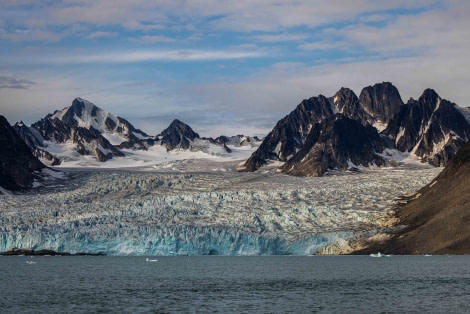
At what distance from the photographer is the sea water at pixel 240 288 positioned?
65875 mm

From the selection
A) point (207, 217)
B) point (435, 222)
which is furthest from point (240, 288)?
point (435, 222)

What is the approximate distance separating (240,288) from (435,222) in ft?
271

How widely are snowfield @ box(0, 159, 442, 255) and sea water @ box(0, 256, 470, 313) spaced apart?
1780 centimetres

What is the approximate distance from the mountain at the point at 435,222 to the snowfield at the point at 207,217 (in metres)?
3.18

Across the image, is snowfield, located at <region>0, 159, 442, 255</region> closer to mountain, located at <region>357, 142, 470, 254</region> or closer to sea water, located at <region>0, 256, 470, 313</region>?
mountain, located at <region>357, 142, 470, 254</region>

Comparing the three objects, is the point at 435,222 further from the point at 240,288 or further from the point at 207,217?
the point at 240,288

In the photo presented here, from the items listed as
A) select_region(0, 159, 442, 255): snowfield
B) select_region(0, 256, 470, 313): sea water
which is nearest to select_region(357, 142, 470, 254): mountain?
select_region(0, 159, 442, 255): snowfield

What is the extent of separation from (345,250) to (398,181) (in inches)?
1001

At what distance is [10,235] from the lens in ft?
477

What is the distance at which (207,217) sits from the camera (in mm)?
149500

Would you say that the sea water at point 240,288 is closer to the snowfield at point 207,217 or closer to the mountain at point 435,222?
the snowfield at point 207,217

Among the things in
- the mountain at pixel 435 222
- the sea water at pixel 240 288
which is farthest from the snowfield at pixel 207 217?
the sea water at pixel 240 288

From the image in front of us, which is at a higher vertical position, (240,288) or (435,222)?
(435,222)

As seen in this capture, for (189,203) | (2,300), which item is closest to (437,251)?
(189,203)
